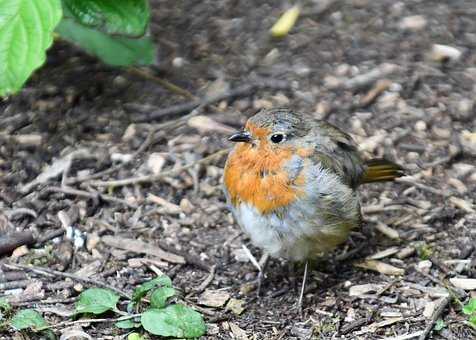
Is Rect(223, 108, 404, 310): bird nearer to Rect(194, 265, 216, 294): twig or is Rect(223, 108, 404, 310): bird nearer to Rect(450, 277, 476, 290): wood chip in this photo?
Rect(194, 265, 216, 294): twig

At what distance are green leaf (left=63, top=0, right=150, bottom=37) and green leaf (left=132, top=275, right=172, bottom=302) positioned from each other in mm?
1736

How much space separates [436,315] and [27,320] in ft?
6.81

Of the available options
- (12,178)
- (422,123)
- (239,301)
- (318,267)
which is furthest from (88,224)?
(422,123)

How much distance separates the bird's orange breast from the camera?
447 cm

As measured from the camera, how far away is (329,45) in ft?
21.8

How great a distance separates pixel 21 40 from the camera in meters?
4.62

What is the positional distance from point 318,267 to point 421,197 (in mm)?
886

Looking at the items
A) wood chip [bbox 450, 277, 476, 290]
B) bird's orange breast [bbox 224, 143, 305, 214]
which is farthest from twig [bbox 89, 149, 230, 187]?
wood chip [bbox 450, 277, 476, 290]

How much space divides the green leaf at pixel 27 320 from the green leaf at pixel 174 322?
50cm

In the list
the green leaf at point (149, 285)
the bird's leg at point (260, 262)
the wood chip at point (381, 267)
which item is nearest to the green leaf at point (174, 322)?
the green leaf at point (149, 285)

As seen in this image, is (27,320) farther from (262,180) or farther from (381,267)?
(381,267)

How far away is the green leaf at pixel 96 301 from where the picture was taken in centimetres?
429

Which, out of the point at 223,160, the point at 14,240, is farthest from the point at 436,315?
the point at 14,240

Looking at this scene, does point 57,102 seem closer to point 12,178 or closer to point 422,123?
point 12,178
